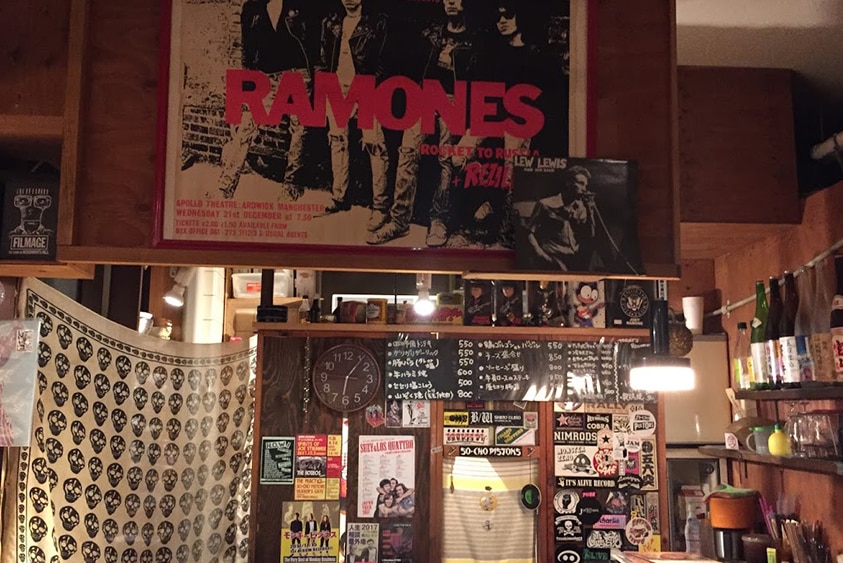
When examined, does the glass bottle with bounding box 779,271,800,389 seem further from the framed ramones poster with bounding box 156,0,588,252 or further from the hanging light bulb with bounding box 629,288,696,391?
the framed ramones poster with bounding box 156,0,588,252

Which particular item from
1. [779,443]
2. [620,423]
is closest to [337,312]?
[620,423]

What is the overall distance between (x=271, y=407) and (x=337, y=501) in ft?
2.17

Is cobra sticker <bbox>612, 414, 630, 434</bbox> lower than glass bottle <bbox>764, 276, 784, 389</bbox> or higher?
lower

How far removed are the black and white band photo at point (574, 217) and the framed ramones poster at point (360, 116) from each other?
0.22 feet

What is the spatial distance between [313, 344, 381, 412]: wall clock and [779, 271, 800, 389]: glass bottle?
2.15m

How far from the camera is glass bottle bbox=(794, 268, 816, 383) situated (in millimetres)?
3318

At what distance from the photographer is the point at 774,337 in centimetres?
377

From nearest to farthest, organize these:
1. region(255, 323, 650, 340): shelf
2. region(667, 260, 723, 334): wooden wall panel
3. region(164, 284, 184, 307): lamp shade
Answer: region(255, 323, 650, 340): shelf < region(667, 260, 723, 334): wooden wall panel < region(164, 284, 184, 307): lamp shade

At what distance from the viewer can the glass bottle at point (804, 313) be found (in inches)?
131

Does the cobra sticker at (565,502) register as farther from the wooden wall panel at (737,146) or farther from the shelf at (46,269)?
the shelf at (46,269)

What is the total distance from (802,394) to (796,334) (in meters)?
0.36

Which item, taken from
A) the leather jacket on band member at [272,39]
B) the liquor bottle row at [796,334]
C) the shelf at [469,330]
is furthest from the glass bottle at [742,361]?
the leather jacket on band member at [272,39]

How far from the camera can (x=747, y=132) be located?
3.53 meters

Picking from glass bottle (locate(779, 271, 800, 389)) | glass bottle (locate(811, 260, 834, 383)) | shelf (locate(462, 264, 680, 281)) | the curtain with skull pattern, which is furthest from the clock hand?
shelf (locate(462, 264, 680, 281))
